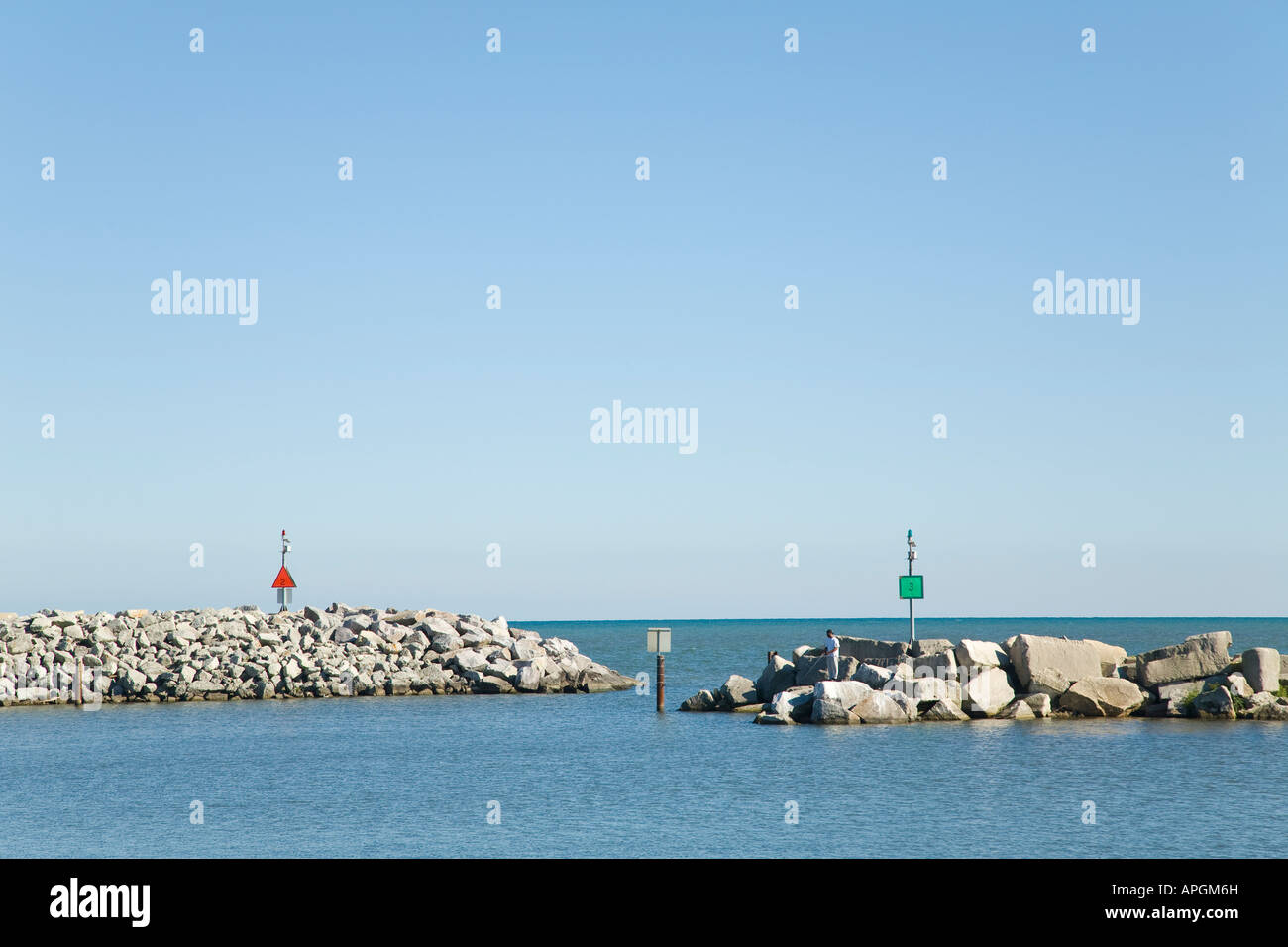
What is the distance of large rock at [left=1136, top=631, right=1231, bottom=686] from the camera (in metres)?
35.1

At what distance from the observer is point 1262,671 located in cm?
3416

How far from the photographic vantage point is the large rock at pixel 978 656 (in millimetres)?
35250

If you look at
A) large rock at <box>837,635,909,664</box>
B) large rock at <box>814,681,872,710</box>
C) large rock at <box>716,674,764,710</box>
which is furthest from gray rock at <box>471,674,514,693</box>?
large rock at <box>814,681,872,710</box>

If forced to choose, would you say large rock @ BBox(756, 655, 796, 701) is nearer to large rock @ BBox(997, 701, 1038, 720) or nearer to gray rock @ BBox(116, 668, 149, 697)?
large rock @ BBox(997, 701, 1038, 720)

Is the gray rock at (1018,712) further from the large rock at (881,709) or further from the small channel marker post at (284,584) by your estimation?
the small channel marker post at (284,584)

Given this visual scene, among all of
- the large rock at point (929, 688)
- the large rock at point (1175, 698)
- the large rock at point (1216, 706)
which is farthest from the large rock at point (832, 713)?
the large rock at point (1216, 706)

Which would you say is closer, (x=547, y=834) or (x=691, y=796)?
(x=547, y=834)

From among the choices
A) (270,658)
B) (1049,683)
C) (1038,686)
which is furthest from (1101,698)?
(270,658)

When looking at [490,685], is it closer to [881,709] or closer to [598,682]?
[598,682]
